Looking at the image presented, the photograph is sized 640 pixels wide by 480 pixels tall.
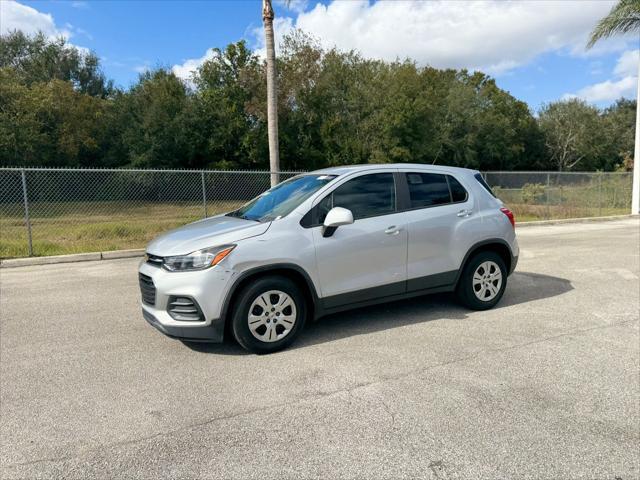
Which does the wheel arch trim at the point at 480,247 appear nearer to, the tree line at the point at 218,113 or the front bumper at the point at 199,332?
the front bumper at the point at 199,332

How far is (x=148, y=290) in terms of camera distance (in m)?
4.31

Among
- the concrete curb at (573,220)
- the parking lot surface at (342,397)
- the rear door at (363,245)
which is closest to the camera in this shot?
the parking lot surface at (342,397)

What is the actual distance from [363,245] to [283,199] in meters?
1.03

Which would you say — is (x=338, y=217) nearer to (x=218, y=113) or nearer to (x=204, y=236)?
(x=204, y=236)

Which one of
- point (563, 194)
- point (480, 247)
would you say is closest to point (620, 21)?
point (563, 194)

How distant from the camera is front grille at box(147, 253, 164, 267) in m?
4.23

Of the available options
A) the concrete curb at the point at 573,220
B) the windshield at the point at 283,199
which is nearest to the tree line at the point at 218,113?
the concrete curb at the point at 573,220

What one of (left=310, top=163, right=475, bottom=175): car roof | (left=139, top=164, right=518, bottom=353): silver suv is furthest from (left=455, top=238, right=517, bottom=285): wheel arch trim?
(left=310, top=163, right=475, bottom=175): car roof

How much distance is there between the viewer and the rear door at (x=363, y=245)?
4477 mm

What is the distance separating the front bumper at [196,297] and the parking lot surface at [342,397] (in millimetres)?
292

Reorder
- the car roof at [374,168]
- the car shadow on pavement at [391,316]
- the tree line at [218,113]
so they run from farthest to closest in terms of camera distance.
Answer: the tree line at [218,113]
the car roof at [374,168]
the car shadow on pavement at [391,316]

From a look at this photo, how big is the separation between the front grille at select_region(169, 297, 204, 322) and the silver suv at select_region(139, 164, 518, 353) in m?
0.01

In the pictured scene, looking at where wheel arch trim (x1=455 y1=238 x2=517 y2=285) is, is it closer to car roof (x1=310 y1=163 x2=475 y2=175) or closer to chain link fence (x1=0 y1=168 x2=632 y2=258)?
car roof (x1=310 y1=163 x2=475 y2=175)

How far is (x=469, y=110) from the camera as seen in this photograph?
4719 cm
